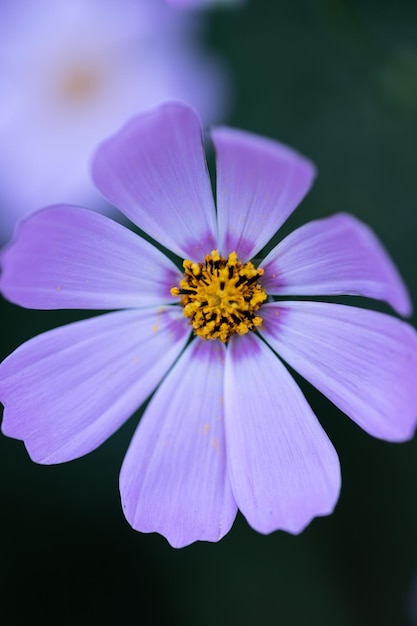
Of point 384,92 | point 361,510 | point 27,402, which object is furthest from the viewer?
point 361,510

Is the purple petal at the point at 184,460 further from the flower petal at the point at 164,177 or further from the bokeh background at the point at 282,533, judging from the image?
the bokeh background at the point at 282,533

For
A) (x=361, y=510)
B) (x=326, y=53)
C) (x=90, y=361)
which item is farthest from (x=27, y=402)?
(x=326, y=53)

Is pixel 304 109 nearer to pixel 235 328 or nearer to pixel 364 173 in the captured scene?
pixel 364 173

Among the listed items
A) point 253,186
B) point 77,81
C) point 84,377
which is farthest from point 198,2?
point 84,377

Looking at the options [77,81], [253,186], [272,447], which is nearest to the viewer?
[253,186]

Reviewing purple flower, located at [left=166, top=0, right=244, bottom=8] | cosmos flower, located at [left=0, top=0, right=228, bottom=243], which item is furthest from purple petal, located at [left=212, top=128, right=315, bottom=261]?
cosmos flower, located at [left=0, top=0, right=228, bottom=243]

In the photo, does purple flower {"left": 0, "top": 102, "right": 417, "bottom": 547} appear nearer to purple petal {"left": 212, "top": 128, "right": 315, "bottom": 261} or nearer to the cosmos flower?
purple petal {"left": 212, "top": 128, "right": 315, "bottom": 261}

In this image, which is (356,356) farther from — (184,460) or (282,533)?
→ (282,533)
